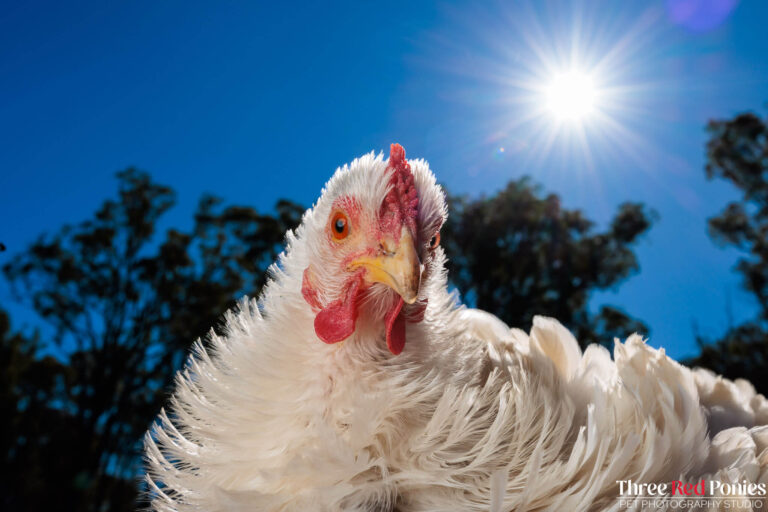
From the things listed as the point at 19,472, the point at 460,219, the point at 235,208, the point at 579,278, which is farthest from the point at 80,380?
the point at 579,278

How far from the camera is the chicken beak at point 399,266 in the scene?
1576mm

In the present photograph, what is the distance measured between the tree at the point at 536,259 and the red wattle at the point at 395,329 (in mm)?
17627

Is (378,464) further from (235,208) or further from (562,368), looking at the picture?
(235,208)

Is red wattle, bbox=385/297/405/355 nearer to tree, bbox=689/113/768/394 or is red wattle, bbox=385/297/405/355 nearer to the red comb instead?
the red comb

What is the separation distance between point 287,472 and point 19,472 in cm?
2061

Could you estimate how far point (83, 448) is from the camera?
15.9m

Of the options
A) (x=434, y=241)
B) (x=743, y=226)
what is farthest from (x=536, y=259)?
(x=434, y=241)

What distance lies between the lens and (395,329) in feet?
5.79

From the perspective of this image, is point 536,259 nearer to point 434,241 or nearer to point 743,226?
point 743,226

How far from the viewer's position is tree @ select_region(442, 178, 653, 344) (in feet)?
66.6

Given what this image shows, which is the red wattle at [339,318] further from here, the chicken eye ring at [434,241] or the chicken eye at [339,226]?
→ the chicken eye ring at [434,241]

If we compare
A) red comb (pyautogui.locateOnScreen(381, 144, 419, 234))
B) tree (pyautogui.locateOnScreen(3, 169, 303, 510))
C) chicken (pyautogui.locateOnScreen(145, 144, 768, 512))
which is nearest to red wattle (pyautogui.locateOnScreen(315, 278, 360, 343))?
chicken (pyautogui.locateOnScreen(145, 144, 768, 512))

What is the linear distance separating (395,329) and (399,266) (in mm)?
271

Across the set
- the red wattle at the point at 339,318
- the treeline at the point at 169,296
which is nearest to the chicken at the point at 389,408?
the red wattle at the point at 339,318
